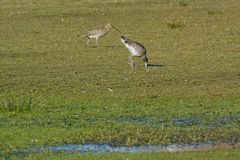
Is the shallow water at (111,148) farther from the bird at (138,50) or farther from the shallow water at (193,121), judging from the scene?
the bird at (138,50)

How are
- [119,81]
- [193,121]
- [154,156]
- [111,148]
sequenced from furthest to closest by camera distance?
[119,81] < [193,121] < [111,148] < [154,156]

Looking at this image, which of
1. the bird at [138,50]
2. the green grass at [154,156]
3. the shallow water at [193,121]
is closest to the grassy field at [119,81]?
the shallow water at [193,121]

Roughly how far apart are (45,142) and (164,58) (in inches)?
358

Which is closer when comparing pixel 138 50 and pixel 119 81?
pixel 119 81

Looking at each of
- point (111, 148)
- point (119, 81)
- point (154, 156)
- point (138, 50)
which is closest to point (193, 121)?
point (111, 148)

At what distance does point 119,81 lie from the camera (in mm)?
16734

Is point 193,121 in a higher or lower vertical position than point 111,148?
lower

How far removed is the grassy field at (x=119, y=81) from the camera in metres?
12.1

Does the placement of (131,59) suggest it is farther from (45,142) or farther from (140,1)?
(140,1)

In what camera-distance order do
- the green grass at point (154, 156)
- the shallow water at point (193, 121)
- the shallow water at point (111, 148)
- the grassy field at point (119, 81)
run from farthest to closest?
the shallow water at point (193, 121)
the grassy field at point (119, 81)
the shallow water at point (111, 148)
the green grass at point (154, 156)

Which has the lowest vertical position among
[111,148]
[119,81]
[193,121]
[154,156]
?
[119,81]

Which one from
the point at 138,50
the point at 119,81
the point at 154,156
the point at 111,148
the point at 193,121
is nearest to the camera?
the point at 154,156

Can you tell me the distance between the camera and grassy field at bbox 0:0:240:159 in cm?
1209

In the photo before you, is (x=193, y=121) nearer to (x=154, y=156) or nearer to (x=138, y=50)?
(x=154, y=156)
